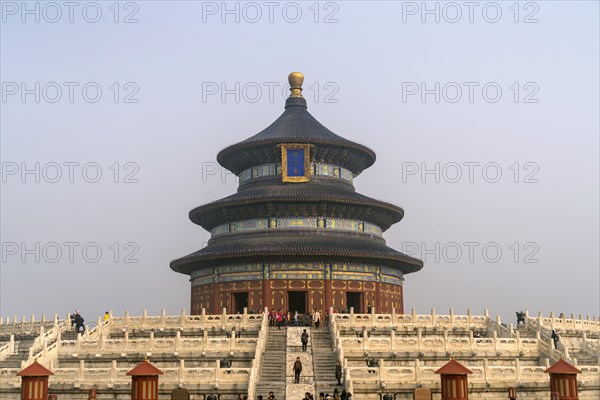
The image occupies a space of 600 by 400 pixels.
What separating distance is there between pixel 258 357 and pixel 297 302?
1990cm

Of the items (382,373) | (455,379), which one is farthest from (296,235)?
(455,379)

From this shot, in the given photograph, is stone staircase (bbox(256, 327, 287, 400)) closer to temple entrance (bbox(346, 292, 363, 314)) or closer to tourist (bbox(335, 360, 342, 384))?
tourist (bbox(335, 360, 342, 384))

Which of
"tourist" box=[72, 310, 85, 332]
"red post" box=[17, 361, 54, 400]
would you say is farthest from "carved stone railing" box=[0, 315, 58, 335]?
"red post" box=[17, 361, 54, 400]

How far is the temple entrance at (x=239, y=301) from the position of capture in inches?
2084

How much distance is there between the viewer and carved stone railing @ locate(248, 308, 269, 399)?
3038 centimetres

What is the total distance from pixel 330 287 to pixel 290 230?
15.3ft

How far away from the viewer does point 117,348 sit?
117 ft

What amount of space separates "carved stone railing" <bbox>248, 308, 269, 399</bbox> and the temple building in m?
12.5

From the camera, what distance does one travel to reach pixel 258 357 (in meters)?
33.4

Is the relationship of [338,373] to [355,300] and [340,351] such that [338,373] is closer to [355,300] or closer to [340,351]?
[340,351]

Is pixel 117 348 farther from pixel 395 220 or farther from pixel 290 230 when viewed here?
pixel 395 220

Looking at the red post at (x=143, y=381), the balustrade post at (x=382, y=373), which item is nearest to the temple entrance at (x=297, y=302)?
the balustrade post at (x=382, y=373)

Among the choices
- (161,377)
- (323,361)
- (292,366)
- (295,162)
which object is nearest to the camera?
(161,377)

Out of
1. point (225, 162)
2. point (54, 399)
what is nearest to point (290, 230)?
point (225, 162)
